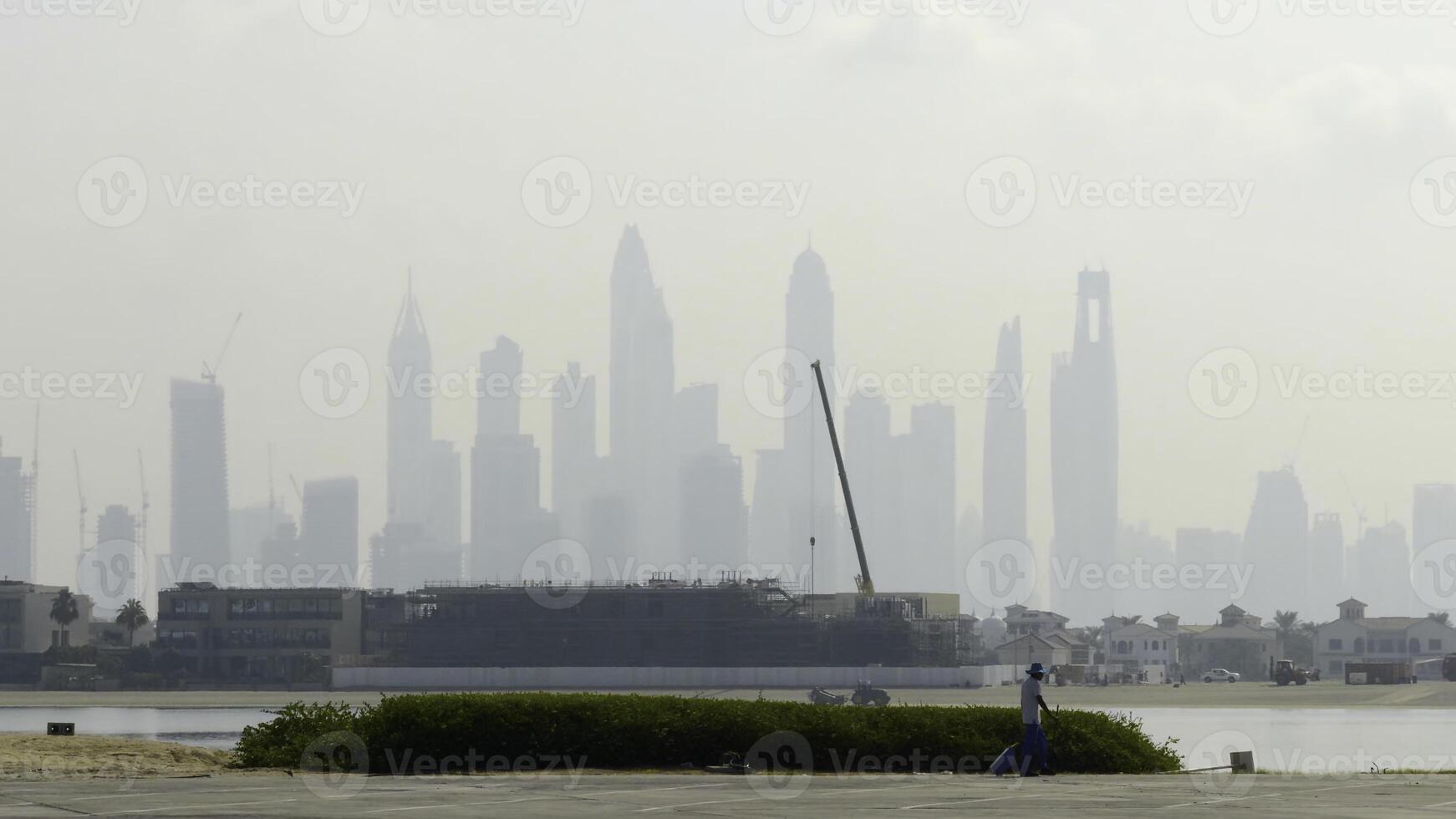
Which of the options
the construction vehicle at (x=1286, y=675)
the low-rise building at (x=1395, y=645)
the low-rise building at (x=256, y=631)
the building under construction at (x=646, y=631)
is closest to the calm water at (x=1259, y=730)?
the building under construction at (x=646, y=631)

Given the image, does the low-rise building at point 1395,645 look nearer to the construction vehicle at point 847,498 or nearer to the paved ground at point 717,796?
the construction vehicle at point 847,498

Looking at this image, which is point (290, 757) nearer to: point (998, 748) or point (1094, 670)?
point (998, 748)

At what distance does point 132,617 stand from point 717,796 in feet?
581

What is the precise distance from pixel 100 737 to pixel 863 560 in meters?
135

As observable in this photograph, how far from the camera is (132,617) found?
18512cm

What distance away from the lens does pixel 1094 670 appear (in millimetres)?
178875

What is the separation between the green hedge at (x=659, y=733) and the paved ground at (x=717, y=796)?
1.62m

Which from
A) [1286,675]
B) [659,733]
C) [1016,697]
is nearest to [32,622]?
[1016,697]

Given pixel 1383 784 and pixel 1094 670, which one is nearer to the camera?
pixel 1383 784

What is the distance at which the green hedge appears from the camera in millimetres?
28047

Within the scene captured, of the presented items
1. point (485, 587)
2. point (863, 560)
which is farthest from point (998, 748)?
point (863, 560)

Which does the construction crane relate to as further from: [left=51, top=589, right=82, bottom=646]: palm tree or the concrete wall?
[left=51, top=589, right=82, bottom=646]: palm tree

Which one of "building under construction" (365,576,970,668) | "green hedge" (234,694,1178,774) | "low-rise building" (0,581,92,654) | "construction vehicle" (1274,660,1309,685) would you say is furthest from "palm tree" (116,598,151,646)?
"green hedge" (234,694,1178,774)

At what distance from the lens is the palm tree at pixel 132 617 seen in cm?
18500
